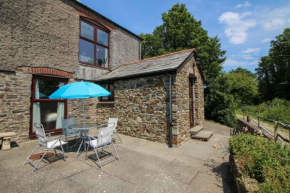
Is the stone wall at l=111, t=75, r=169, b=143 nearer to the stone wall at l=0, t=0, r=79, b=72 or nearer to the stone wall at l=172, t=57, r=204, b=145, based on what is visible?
the stone wall at l=172, t=57, r=204, b=145

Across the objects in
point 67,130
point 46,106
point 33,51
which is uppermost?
point 33,51

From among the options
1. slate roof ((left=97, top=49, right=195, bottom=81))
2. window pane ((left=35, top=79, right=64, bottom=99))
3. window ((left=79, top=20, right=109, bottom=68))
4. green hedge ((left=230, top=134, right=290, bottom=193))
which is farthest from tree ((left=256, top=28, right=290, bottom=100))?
window pane ((left=35, top=79, right=64, bottom=99))

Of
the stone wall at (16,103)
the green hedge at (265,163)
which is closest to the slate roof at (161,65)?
the green hedge at (265,163)

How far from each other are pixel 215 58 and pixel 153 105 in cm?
1458

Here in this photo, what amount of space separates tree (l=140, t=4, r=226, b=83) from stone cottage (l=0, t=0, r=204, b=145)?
897 cm

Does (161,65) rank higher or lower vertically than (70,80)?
higher

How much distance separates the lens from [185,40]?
18516 millimetres

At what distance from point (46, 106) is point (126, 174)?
5.17 metres

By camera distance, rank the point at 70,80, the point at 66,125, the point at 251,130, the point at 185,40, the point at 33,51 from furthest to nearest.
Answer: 1. the point at 185,40
2. the point at 70,80
3. the point at 33,51
4. the point at 66,125
5. the point at 251,130

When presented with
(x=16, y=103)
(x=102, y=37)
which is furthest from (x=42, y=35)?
(x=102, y=37)

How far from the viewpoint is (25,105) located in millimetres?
5867

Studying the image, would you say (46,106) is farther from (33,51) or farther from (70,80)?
(33,51)

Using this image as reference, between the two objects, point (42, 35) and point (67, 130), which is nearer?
point (67, 130)

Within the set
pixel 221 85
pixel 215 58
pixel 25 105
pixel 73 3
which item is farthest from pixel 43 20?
pixel 215 58
